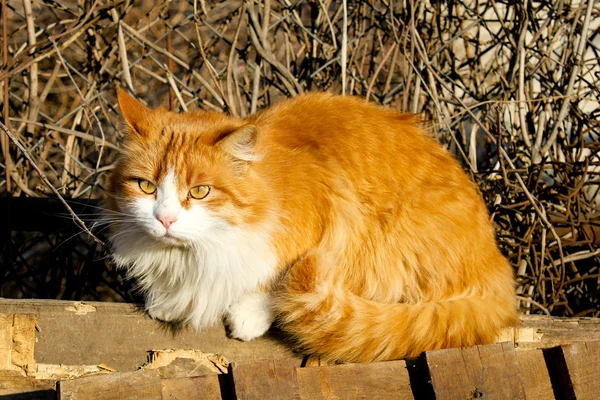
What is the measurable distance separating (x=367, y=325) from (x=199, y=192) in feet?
2.13

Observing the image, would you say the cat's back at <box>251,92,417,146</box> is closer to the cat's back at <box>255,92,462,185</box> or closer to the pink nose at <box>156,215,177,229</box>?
the cat's back at <box>255,92,462,185</box>

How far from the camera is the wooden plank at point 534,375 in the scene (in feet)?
6.57

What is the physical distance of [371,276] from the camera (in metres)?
2.23

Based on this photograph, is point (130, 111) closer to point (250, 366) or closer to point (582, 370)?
point (250, 366)

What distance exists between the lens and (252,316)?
2.13 m

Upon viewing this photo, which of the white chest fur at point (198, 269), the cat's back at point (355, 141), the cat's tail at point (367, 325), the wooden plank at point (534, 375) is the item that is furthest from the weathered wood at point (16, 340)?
the wooden plank at point (534, 375)

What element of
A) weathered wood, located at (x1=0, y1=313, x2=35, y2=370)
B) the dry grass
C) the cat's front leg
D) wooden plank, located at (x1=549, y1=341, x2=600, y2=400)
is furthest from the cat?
the dry grass

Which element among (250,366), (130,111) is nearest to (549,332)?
(250,366)

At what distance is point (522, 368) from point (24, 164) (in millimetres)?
2540

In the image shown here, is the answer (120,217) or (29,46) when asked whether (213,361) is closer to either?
(120,217)

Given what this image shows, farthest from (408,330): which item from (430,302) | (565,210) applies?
(565,210)

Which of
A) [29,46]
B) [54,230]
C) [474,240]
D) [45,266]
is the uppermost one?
[29,46]

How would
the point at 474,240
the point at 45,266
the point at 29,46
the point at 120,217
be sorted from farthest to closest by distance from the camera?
the point at 45,266, the point at 29,46, the point at 474,240, the point at 120,217

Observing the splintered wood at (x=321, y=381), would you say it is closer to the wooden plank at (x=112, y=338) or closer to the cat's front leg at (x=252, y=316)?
the wooden plank at (x=112, y=338)
